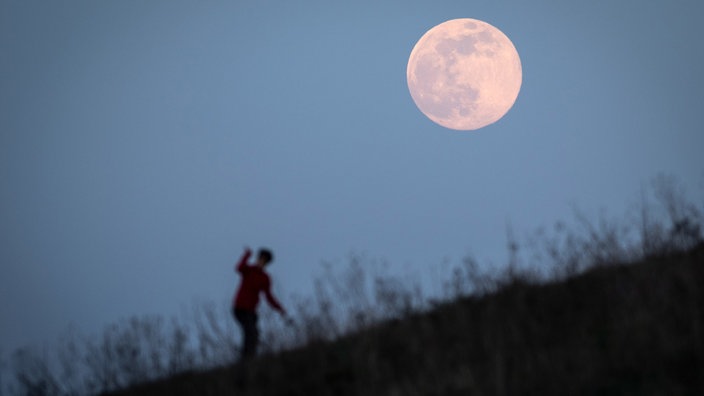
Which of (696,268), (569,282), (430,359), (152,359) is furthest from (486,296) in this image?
(152,359)

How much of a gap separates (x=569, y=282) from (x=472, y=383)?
2898 millimetres

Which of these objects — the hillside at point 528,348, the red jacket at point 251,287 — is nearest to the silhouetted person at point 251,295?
the red jacket at point 251,287

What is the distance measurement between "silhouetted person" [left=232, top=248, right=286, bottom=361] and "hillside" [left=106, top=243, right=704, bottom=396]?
57 cm

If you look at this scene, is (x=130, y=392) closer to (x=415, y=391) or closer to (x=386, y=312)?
(x=386, y=312)

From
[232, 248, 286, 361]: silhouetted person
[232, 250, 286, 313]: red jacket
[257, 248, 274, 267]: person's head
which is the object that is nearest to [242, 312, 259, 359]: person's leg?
[232, 248, 286, 361]: silhouetted person

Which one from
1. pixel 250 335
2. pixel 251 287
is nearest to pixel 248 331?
pixel 250 335

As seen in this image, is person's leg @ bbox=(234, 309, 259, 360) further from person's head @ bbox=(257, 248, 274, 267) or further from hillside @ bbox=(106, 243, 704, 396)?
person's head @ bbox=(257, 248, 274, 267)

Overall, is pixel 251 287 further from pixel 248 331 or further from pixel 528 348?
pixel 528 348

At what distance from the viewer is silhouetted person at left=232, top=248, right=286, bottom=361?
29.4 ft

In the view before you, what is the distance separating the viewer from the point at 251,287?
29.9ft

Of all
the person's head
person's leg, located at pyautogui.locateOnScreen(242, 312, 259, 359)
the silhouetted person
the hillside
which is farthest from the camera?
the person's head

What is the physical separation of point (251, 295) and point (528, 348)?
12.4ft

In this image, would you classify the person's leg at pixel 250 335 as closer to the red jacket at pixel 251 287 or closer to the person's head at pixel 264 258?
the red jacket at pixel 251 287

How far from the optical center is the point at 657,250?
8.58m
